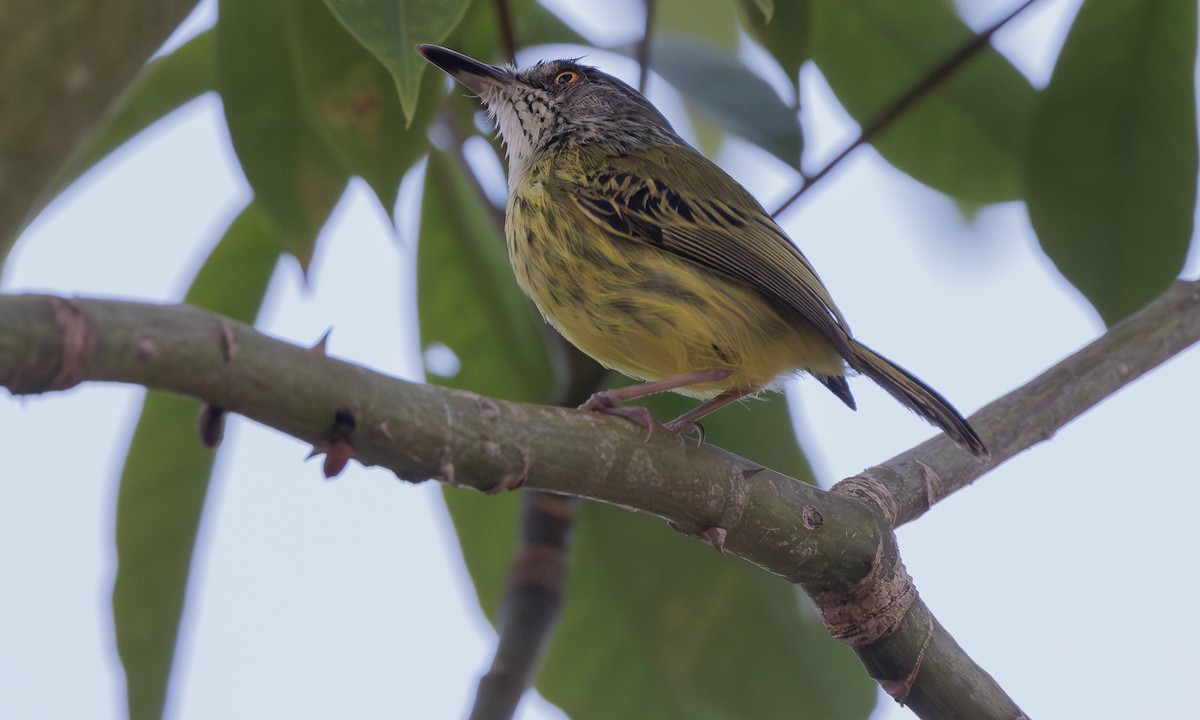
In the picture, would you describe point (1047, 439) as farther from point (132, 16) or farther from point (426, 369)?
point (132, 16)

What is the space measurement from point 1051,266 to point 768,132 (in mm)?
704

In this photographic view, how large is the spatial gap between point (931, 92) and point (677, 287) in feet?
3.36

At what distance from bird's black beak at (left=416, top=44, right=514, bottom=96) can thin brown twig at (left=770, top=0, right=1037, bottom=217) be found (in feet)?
2.86

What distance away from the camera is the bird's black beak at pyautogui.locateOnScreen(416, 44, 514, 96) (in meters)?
2.91

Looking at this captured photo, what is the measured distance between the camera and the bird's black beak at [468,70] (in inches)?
115

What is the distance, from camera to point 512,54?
2676mm

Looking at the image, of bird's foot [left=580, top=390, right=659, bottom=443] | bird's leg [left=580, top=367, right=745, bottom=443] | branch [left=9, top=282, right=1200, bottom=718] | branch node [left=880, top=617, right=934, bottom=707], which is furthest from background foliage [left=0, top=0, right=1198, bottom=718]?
branch node [left=880, top=617, right=934, bottom=707]

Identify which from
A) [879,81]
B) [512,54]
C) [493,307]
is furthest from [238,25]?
[879,81]

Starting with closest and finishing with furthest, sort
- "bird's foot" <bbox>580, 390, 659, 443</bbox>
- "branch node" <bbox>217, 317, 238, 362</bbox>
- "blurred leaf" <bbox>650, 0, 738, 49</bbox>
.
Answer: "branch node" <bbox>217, 317, 238, 362</bbox>
"bird's foot" <bbox>580, 390, 659, 443</bbox>
"blurred leaf" <bbox>650, 0, 738, 49</bbox>

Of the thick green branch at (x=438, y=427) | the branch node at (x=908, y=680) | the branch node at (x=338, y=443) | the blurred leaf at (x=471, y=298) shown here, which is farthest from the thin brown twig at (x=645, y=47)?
the branch node at (x=338, y=443)

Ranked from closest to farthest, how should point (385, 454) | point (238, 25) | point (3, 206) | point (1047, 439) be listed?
point (385, 454) → point (3, 206) → point (1047, 439) → point (238, 25)

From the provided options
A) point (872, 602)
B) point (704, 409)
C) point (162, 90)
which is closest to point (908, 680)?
point (872, 602)

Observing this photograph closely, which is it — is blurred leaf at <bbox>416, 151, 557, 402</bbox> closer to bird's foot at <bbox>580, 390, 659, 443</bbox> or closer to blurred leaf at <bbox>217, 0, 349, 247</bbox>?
blurred leaf at <bbox>217, 0, 349, 247</bbox>

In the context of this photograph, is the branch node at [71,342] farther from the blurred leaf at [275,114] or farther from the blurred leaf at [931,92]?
the blurred leaf at [931,92]
